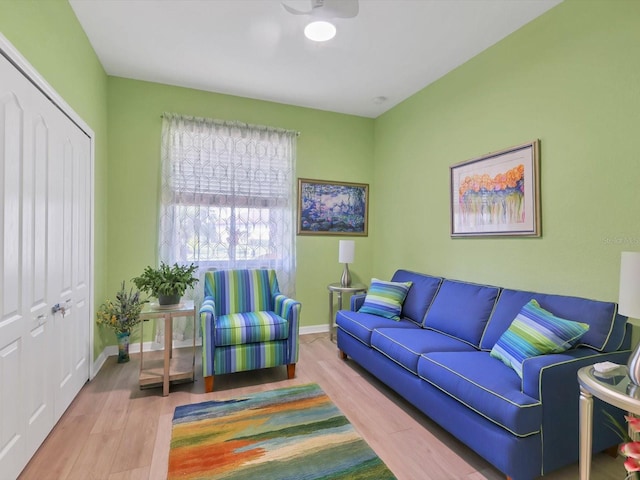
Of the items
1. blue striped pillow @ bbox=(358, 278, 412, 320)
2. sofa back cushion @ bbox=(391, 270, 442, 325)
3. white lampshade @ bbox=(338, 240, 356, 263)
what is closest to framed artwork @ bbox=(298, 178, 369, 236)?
white lampshade @ bbox=(338, 240, 356, 263)

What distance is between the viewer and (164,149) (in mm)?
3525

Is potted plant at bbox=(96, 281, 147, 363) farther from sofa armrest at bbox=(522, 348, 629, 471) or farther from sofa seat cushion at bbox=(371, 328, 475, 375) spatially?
sofa armrest at bbox=(522, 348, 629, 471)

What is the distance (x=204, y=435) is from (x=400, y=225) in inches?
117

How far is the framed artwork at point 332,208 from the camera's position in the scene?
4.14 metres

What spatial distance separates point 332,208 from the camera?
169 inches

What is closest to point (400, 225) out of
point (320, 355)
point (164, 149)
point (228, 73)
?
point (320, 355)

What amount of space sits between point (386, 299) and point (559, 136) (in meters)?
1.91

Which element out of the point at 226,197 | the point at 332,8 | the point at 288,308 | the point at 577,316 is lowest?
the point at 288,308

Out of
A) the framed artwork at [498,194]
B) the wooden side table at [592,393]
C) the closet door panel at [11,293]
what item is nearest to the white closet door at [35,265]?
the closet door panel at [11,293]

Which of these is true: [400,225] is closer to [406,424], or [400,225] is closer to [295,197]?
[295,197]

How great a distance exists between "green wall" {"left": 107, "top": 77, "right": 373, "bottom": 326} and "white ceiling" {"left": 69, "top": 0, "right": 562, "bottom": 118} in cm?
19

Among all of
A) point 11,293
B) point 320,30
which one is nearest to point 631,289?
point 320,30

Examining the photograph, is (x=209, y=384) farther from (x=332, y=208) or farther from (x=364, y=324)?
(x=332, y=208)

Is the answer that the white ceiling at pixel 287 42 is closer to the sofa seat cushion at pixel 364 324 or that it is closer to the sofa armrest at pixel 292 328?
the sofa armrest at pixel 292 328
